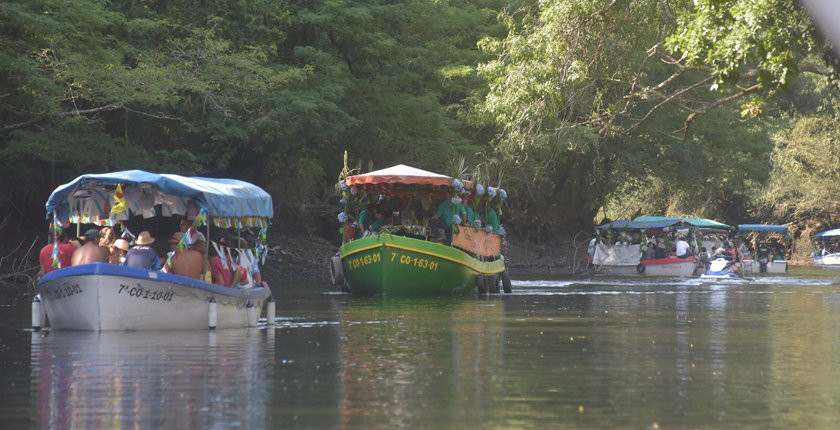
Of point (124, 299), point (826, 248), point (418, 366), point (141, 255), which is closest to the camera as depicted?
point (418, 366)

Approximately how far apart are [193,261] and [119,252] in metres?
1.78

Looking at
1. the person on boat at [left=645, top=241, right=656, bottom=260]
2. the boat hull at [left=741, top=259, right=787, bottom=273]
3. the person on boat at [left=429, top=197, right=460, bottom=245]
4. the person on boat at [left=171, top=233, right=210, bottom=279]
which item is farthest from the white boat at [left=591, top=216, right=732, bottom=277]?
the person on boat at [left=171, top=233, right=210, bottom=279]

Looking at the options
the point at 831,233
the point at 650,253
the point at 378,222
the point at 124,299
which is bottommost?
the point at 124,299

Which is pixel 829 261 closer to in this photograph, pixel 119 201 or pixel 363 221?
pixel 363 221

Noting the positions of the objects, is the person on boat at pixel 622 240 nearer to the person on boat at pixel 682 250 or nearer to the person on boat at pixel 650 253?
the person on boat at pixel 650 253

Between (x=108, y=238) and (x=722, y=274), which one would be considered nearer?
(x=108, y=238)

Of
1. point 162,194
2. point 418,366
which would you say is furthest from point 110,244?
point 418,366

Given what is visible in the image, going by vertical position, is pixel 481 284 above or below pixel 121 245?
below

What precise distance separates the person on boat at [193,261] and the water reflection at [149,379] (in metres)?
1.07

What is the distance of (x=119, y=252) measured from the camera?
19.5m

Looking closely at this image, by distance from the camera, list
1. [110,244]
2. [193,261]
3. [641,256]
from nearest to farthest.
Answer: [193,261] < [110,244] < [641,256]

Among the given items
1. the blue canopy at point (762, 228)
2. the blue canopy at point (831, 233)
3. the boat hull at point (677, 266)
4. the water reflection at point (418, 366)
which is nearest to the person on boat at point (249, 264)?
the water reflection at point (418, 366)

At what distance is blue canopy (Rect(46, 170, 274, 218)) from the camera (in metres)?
18.3

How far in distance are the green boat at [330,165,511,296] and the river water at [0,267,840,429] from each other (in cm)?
775
